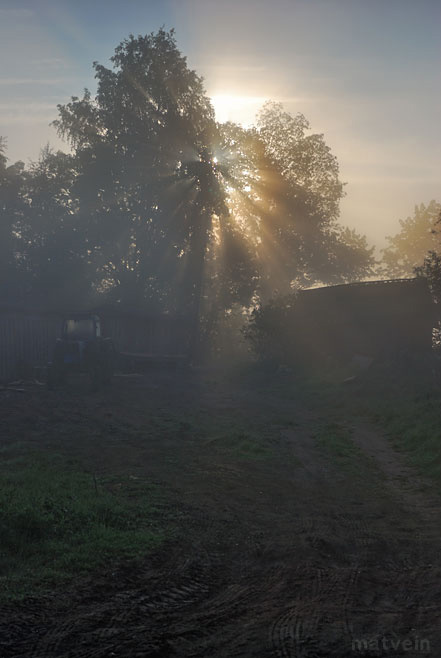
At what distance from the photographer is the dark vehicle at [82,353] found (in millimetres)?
24312

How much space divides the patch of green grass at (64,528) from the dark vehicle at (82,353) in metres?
14.4

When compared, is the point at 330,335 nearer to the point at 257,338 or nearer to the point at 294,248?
the point at 257,338

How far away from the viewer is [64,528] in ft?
25.1

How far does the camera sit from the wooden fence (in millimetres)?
28000

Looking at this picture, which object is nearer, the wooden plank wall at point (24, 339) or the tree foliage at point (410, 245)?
the wooden plank wall at point (24, 339)

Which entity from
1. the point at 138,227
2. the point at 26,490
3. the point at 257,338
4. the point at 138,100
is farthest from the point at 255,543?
the point at 138,100

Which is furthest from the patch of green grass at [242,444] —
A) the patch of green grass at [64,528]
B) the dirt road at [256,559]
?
the patch of green grass at [64,528]

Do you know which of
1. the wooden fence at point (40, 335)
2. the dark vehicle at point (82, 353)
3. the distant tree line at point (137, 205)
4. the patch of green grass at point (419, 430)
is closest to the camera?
the patch of green grass at point (419, 430)

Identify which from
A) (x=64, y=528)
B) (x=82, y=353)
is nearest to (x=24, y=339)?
(x=82, y=353)

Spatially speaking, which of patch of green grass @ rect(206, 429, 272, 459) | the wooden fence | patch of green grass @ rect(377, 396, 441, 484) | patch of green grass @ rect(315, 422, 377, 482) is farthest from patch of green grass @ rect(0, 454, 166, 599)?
the wooden fence

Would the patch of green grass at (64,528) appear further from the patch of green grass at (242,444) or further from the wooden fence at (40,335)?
the wooden fence at (40,335)

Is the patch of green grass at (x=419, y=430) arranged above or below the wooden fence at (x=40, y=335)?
below

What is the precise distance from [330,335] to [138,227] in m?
19.0

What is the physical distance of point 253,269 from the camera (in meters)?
50.2
